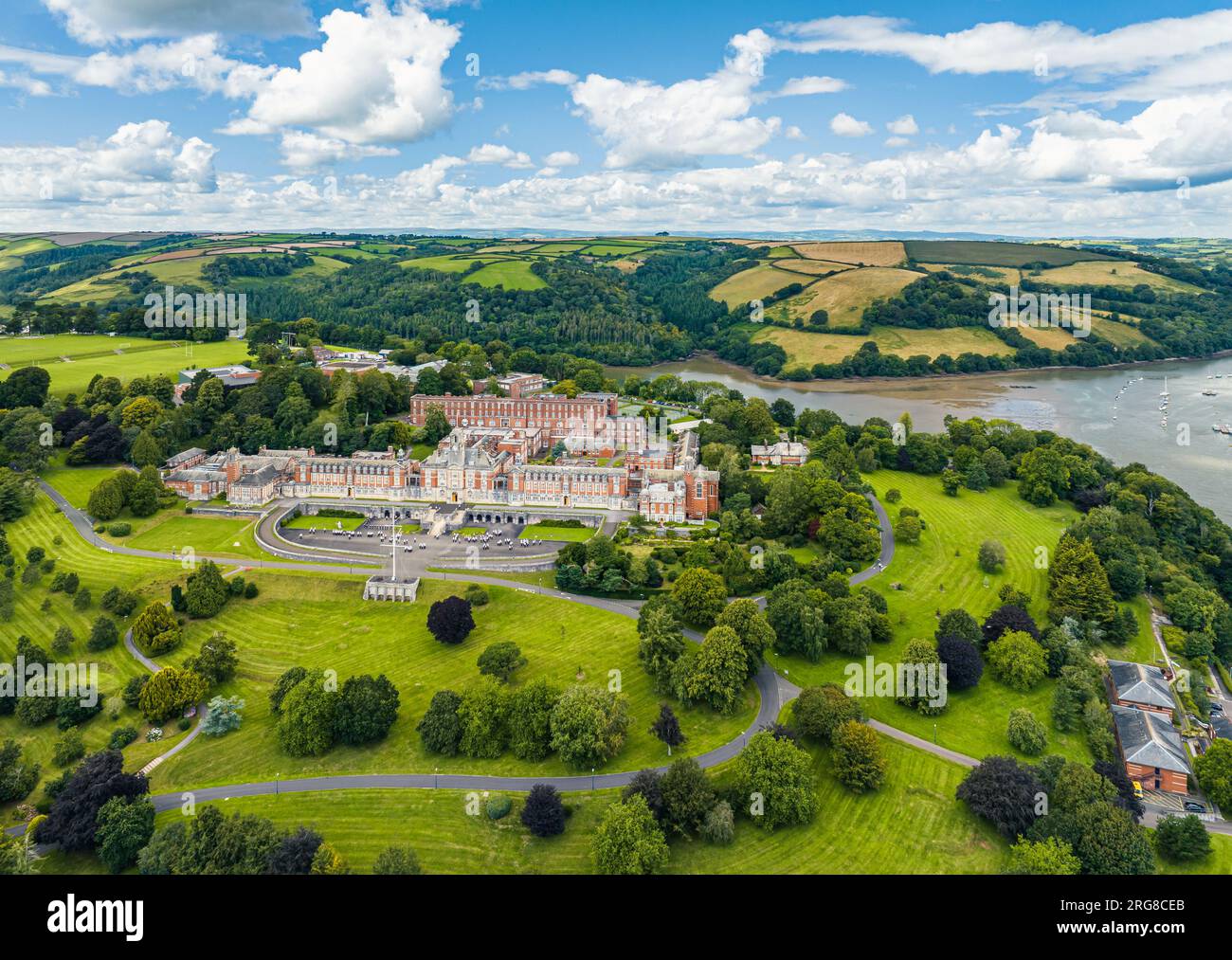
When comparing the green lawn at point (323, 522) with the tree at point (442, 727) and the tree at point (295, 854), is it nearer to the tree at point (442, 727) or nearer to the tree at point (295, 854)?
the tree at point (442, 727)

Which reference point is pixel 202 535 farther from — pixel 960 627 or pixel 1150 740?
pixel 1150 740

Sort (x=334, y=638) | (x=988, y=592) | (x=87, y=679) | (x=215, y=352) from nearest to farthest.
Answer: (x=87, y=679) → (x=334, y=638) → (x=988, y=592) → (x=215, y=352)

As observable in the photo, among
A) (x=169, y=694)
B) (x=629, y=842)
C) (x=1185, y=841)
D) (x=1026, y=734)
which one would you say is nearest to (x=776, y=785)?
(x=629, y=842)

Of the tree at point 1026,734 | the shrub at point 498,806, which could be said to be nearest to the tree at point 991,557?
the tree at point 1026,734

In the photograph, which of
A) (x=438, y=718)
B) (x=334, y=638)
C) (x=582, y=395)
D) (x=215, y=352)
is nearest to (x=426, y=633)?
(x=334, y=638)

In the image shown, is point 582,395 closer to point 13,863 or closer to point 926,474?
point 926,474

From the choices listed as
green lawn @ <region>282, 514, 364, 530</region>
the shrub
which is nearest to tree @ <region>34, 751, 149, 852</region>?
the shrub
